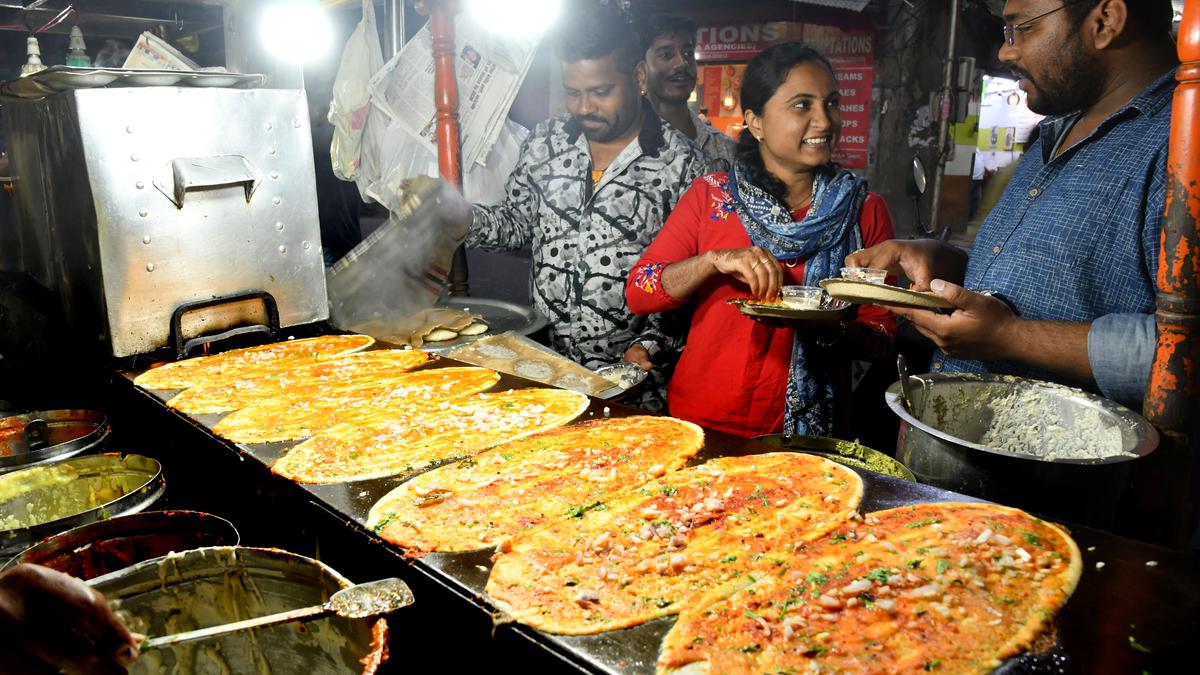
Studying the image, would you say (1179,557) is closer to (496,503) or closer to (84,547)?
(496,503)

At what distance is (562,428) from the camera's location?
203cm

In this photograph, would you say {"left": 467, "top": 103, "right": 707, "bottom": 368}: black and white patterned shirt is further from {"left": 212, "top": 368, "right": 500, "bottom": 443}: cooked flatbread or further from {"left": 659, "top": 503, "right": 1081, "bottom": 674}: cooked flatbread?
{"left": 659, "top": 503, "right": 1081, "bottom": 674}: cooked flatbread

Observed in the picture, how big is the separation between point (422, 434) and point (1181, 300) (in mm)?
1817

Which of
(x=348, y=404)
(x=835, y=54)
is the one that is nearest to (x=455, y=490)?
(x=348, y=404)

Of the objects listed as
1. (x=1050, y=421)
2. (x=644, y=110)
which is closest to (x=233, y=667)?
(x=1050, y=421)

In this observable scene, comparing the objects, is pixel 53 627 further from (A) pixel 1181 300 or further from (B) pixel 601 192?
(B) pixel 601 192

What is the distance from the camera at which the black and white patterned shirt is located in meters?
3.46

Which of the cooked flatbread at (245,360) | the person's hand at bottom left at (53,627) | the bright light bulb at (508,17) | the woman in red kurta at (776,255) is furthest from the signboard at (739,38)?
the person's hand at bottom left at (53,627)

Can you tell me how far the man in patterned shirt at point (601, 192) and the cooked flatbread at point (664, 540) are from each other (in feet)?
5.56

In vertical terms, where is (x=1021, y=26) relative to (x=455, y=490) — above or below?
above

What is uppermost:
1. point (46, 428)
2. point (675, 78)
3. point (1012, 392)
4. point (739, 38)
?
point (739, 38)

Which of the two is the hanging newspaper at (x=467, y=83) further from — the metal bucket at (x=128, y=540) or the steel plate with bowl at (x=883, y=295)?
the metal bucket at (x=128, y=540)

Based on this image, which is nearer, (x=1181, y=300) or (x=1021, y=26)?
(x=1181, y=300)

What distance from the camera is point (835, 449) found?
2049 mm
